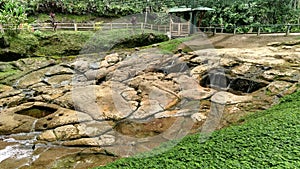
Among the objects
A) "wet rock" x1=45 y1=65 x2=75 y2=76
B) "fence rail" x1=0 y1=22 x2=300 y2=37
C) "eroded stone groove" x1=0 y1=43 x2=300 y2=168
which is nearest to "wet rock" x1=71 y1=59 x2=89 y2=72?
"eroded stone groove" x1=0 y1=43 x2=300 y2=168

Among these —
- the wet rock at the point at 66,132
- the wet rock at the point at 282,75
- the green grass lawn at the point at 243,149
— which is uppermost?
the wet rock at the point at 282,75

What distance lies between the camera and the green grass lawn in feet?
16.7

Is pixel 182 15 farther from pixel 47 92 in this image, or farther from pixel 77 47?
pixel 47 92

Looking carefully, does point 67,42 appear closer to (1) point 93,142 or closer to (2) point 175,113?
(2) point 175,113

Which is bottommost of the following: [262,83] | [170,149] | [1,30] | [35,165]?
[35,165]

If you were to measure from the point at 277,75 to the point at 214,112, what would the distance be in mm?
3461

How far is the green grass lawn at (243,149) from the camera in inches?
201

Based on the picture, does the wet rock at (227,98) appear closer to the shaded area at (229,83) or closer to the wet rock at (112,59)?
the shaded area at (229,83)

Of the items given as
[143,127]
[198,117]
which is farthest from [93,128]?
[198,117]

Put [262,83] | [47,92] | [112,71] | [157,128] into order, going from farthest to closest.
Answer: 1. [112,71]
2. [47,92]
3. [262,83]
4. [157,128]

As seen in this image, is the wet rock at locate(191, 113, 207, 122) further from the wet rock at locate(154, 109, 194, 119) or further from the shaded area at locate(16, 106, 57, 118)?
the shaded area at locate(16, 106, 57, 118)

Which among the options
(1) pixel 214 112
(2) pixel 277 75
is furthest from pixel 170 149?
(2) pixel 277 75

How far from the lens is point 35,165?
6.66 metres

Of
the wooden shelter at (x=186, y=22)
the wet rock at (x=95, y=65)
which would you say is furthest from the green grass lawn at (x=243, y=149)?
the wooden shelter at (x=186, y=22)
